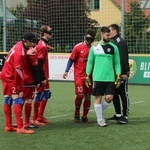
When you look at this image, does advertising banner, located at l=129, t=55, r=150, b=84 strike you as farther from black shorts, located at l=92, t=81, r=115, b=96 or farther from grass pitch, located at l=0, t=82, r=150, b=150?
black shorts, located at l=92, t=81, r=115, b=96

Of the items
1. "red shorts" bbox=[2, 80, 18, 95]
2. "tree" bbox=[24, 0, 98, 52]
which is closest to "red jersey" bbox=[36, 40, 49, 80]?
"red shorts" bbox=[2, 80, 18, 95]

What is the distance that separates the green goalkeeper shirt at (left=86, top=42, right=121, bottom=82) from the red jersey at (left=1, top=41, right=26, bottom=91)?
1446 millimetres

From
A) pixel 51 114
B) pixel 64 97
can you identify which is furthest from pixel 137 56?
pixel 51 114

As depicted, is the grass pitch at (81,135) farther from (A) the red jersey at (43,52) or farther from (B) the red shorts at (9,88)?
(A) the red jersey at (43,52)

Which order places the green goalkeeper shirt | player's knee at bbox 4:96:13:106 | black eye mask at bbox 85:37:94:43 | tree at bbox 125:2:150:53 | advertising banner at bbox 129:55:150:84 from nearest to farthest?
player's knee at bbox 4:96:13:106
the green goalkeeper shirt
black eye mask at bbox 85:37:94:43
advertising banner at bbox 129:55:150:84
tree at bbox 125:2:150:53

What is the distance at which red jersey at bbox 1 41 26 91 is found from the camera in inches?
314

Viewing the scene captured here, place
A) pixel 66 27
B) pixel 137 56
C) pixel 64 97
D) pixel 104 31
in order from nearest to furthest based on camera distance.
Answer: pixel 104 31
pixel 64 97
pixel 137 56
pixel 66 27

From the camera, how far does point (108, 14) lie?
74.3 feet

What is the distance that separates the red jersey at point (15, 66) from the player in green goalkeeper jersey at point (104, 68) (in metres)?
1.46

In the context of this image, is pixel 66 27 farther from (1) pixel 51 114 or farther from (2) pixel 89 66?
(2) pixel 89 66

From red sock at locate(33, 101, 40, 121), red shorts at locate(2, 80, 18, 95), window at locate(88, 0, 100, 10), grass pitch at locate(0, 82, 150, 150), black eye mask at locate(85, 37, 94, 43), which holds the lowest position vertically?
grass pitch at locate(0, 82, 150, 150)

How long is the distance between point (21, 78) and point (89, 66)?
145cm

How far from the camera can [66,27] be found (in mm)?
22062

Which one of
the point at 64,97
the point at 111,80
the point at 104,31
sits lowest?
the point at 64,97
